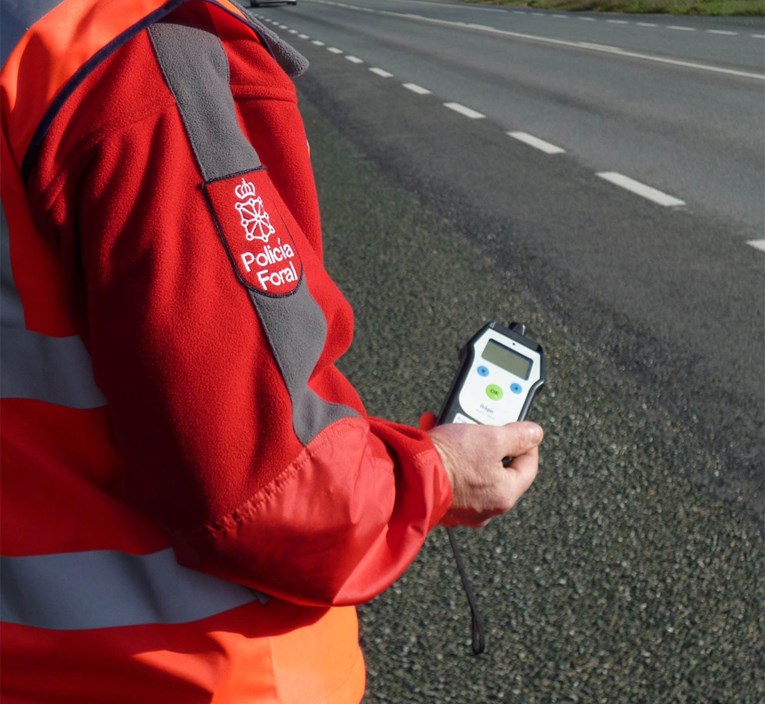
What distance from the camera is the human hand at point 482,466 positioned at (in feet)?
4.24

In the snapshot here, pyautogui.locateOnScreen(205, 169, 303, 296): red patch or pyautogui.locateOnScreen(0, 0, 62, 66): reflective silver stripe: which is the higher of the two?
pyautogui.locateOnScreen(0, 0, 62, 66): reflective silver stripe

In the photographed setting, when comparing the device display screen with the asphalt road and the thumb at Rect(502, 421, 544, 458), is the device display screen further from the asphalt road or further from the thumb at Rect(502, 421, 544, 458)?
the asphalt road

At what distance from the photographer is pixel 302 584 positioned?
3.43 ft

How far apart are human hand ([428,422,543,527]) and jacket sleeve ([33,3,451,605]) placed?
251 mm

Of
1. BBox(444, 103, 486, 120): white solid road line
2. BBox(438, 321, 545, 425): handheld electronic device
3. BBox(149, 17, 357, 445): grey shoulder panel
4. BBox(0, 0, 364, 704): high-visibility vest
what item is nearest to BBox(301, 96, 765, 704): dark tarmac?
BBox(438, 321, 545, 425): handheld electronic device

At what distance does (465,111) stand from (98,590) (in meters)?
9.85

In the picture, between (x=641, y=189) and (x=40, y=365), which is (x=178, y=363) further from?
(x=641, y=189)

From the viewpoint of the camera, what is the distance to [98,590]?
1.00 meters

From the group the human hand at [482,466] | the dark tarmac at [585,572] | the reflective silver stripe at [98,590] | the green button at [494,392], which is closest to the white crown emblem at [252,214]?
the reflective silver stripe at [98,590]

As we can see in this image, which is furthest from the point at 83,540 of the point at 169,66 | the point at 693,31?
the point at 693,31

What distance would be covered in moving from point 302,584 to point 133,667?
179 mm

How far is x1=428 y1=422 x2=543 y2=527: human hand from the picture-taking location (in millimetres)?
1293

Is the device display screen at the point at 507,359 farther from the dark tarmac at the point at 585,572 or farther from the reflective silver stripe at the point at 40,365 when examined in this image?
the dark tarmac at the point at 585,572

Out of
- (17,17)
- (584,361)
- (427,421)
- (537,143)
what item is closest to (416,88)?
(537,143)
